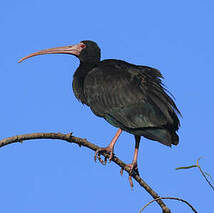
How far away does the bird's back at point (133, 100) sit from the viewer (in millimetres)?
7406

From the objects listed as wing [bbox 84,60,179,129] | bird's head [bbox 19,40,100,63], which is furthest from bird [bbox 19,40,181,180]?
bird's head [bbox 19,40,100,63]

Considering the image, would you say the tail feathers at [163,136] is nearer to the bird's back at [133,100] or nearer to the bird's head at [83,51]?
the bird's back at [133,100]

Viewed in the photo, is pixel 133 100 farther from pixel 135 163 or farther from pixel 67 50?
pixel 67 50

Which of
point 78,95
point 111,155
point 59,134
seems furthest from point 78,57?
point 59,134

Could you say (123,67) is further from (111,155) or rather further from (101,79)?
(111,155)

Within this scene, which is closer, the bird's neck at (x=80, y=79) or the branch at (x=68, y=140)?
the branch at (x=68, y=140)

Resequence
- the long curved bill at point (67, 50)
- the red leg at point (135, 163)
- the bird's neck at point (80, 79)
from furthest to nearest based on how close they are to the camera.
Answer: the long curved bill at point (67, 50) < the bird's neck at point (80, 79) < the red leg at point (135, 163)

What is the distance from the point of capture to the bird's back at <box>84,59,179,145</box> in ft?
24.3

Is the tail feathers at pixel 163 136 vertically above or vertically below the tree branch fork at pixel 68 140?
above

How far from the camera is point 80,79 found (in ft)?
29.4

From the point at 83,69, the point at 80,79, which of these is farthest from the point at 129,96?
the point at 83,69

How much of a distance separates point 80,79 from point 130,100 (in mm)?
1524

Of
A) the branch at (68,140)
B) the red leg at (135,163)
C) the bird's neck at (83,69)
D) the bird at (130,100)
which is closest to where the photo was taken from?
the branch at (68,140)

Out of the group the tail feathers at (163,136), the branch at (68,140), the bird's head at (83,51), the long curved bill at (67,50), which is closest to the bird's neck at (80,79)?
the bird's head at (83,51)
